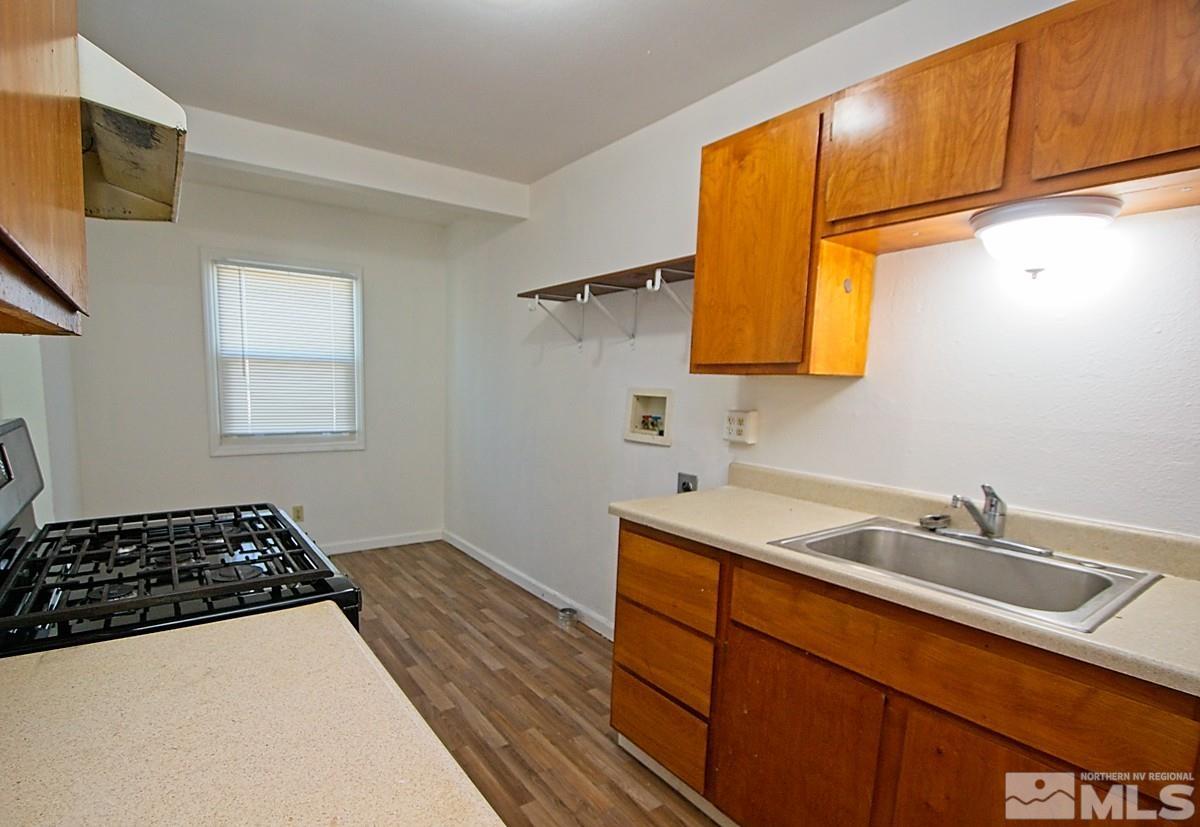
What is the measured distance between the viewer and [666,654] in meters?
1.70

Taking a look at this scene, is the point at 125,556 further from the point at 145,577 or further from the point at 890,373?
the point at 890,373

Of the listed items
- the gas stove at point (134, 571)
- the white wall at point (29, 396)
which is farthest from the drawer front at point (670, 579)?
the white wall at point (29, 396)

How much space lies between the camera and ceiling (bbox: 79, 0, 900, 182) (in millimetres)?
1712

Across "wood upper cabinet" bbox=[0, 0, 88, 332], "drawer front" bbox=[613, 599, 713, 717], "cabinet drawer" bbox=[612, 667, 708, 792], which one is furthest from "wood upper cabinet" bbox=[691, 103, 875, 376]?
"wood upper cabinet" bbox=[0, 0, 88, 332]

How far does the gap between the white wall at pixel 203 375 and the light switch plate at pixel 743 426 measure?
9.47 ft

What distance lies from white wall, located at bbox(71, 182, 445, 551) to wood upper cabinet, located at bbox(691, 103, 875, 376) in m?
2.93

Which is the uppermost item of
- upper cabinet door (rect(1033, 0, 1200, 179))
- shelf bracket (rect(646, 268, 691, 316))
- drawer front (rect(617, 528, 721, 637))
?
upper cabinet door (rect(1033, 0, 1200, 179))

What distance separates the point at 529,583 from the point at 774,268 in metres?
2.48

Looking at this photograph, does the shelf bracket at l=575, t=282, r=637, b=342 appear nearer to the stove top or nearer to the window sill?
the stove top

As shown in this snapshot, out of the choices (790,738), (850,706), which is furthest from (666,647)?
(850,706)

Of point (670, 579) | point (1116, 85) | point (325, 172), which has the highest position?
point (325, 172)

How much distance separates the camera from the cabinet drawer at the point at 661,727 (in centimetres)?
162

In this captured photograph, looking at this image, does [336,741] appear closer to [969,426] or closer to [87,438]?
[969,426]

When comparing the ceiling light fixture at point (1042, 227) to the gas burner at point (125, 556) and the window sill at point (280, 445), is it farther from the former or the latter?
the window sill at point (280, 445)
